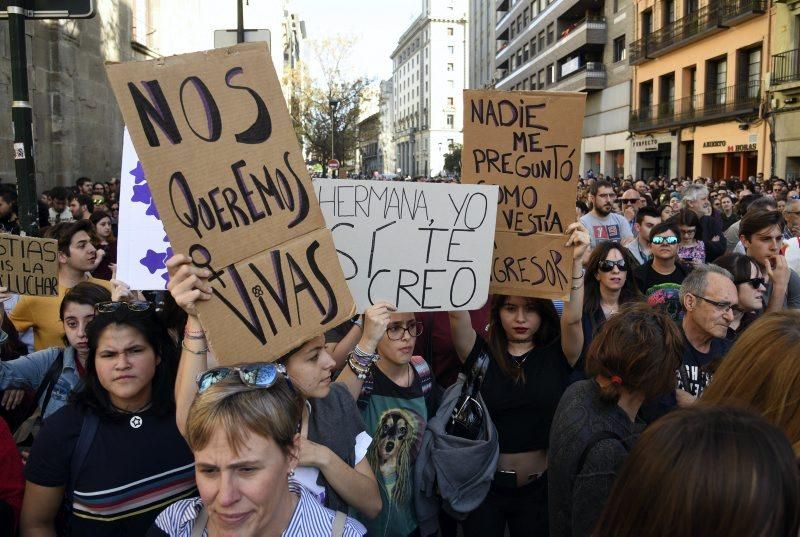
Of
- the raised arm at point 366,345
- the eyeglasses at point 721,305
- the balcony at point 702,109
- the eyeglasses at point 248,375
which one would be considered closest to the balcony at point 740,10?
the balcony at point 702,109

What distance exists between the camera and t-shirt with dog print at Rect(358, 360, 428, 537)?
270 cm

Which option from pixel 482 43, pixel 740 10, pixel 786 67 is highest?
pixel 482 43

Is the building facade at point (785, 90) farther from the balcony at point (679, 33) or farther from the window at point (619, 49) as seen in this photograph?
the window at point (619, 49)

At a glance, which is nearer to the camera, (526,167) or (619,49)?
(526,167)

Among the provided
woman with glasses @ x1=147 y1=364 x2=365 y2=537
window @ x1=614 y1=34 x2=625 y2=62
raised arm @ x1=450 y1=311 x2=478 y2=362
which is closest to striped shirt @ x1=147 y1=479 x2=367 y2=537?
woman with glasses @ x1=147 y1=364 x2=365 y2=537

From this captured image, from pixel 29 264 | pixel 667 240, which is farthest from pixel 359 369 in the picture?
pixel 667 240

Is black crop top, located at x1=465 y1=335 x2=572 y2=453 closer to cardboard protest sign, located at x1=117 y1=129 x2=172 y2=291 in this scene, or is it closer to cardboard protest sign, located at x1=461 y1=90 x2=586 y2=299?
cardboard protest sign, located at x1=461 y1=90 x2=586 y2=299

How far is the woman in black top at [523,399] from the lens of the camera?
2.92m

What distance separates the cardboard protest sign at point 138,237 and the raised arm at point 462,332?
1382 millimetres

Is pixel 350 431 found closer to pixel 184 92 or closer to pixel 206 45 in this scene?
pixel 184 92

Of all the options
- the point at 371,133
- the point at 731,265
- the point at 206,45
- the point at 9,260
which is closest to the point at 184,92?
the point at 9,260

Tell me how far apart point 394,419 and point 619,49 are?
124 feet

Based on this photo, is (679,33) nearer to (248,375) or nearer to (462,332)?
(462,332)

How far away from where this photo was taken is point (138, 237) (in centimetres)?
300
